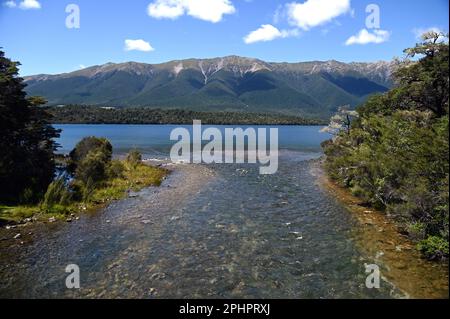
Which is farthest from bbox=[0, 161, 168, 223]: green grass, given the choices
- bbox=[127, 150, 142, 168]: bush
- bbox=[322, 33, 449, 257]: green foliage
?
bbox=[322, 33, 449, 257]: green foliage

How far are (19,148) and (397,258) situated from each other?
2788 centimetres

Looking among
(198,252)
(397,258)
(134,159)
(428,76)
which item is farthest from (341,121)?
(198,252)

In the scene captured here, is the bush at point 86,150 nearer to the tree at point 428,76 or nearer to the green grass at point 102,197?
the green grass at point 102,197

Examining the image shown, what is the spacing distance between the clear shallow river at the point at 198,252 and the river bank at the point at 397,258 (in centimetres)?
63

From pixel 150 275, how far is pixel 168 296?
217 centimetres

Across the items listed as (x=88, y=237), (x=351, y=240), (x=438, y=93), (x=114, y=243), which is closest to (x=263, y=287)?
(x=351, y=240)

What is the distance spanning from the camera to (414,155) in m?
20.2

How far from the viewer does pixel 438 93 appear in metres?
25.6

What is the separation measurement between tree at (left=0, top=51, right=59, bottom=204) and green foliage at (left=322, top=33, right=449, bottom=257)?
977 inches

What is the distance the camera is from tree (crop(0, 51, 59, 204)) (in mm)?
27703

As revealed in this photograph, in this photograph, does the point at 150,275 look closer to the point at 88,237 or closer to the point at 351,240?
the point at 88,237

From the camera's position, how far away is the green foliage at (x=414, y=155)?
18234mm

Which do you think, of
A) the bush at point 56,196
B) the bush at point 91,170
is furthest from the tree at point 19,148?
the bush at point 91,170

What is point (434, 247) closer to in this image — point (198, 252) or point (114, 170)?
point (198, 252)
